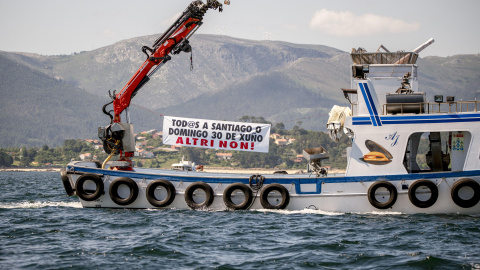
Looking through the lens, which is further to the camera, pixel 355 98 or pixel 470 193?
pixel 355 98

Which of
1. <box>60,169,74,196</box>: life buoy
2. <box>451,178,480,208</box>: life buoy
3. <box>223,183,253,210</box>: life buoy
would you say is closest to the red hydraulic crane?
<box>60,169,74,196</box>: life buoy

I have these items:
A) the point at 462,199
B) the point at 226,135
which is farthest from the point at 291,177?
the point at 462,199

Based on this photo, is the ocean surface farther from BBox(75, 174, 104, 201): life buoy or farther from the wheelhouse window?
the wheelhouse window

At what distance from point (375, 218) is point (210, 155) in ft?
406

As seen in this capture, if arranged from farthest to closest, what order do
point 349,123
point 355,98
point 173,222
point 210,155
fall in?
1. point 210,155
2. point 355,98
3. point 349,123
4. point 173,222

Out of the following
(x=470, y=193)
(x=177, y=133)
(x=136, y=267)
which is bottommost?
(x=136, y=267)

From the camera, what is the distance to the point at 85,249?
1750 centimetres

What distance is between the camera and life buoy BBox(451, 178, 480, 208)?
72.6 ft

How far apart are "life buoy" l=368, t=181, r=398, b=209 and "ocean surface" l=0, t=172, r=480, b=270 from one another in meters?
0.49

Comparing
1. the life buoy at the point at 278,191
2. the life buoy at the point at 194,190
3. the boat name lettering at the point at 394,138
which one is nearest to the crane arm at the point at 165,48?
the life buoy at the point at 194,190

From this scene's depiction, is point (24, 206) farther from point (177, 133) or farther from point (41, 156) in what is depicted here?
point (41, 156)

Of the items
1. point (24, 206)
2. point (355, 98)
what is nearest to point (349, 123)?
point (355, 98)

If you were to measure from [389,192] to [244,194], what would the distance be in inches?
209

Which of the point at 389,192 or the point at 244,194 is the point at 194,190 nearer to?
the point at 244,194
